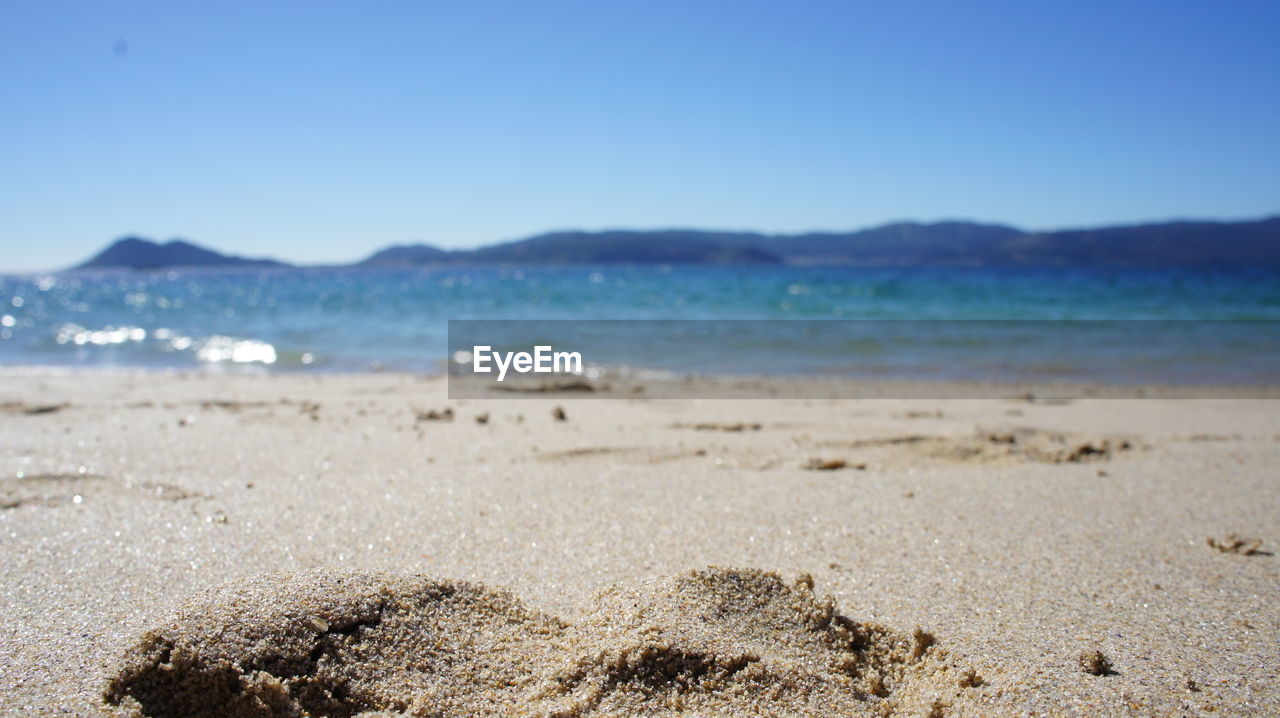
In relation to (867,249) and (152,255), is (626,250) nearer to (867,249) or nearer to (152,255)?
(867,249)

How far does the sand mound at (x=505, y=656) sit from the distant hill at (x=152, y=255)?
11144cm

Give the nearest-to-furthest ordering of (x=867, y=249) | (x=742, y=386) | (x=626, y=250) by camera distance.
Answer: (x=742, y=386) → (x=626, y=250) → (x=867, y=249)

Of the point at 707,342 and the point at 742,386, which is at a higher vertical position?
the point at 707,342

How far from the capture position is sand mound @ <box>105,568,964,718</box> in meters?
1.50

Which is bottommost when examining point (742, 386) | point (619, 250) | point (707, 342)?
point (742, 386)

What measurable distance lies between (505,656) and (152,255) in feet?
369

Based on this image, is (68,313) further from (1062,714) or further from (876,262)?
(876,262)

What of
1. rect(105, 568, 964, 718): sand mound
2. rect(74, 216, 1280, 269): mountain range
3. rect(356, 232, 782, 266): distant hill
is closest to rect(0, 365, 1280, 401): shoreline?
rect(105, 568, 964, 718): sand mound

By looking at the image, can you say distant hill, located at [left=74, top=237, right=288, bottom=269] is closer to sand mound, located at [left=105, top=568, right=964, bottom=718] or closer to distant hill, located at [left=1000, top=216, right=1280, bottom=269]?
distant hill, located at [left=1000, top=216, right=1280, bottom=269]

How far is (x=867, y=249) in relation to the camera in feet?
286

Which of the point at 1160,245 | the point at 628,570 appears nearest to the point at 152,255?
the point at 1160,245

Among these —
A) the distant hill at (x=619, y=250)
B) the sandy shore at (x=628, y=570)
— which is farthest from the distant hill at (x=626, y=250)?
the sandy shore at (x=628, y=570)

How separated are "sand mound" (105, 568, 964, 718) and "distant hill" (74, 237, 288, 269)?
111 meters

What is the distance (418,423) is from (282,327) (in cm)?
1117
